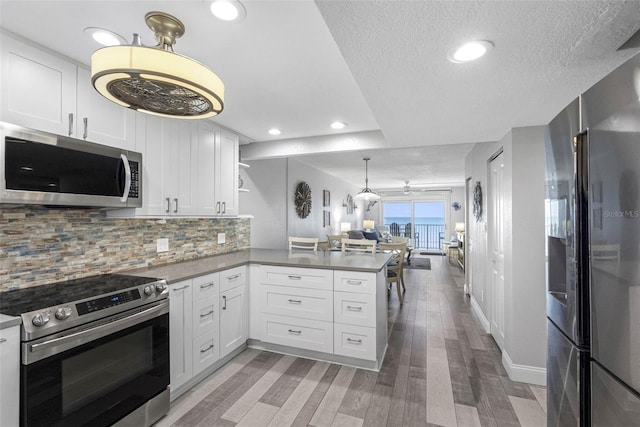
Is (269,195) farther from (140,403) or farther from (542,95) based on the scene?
(542,95)

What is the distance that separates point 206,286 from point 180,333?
0.40 metres

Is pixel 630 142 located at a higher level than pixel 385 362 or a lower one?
higher

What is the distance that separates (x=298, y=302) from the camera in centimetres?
286

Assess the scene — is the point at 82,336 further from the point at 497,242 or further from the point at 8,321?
the point at 497,242

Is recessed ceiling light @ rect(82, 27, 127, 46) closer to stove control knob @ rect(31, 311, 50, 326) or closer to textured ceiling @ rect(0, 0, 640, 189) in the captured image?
textured ceiling @ rect(0, 0, 640, 189)

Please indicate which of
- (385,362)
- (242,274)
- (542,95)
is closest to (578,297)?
(542,95)

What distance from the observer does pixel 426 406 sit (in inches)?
84.0

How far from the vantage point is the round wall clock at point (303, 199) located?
575 cm

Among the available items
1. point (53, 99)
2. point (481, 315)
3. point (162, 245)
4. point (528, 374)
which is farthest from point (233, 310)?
point (481, 315)

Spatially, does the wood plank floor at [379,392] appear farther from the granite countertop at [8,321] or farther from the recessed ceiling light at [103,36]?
the recessed ceiling light at [103,36]

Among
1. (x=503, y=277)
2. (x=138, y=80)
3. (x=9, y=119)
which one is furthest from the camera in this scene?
(x=503, y=277)

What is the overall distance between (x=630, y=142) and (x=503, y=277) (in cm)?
225

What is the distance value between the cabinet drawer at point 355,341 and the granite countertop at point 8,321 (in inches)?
84.0

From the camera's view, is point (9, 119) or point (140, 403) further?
point (140, 403)
